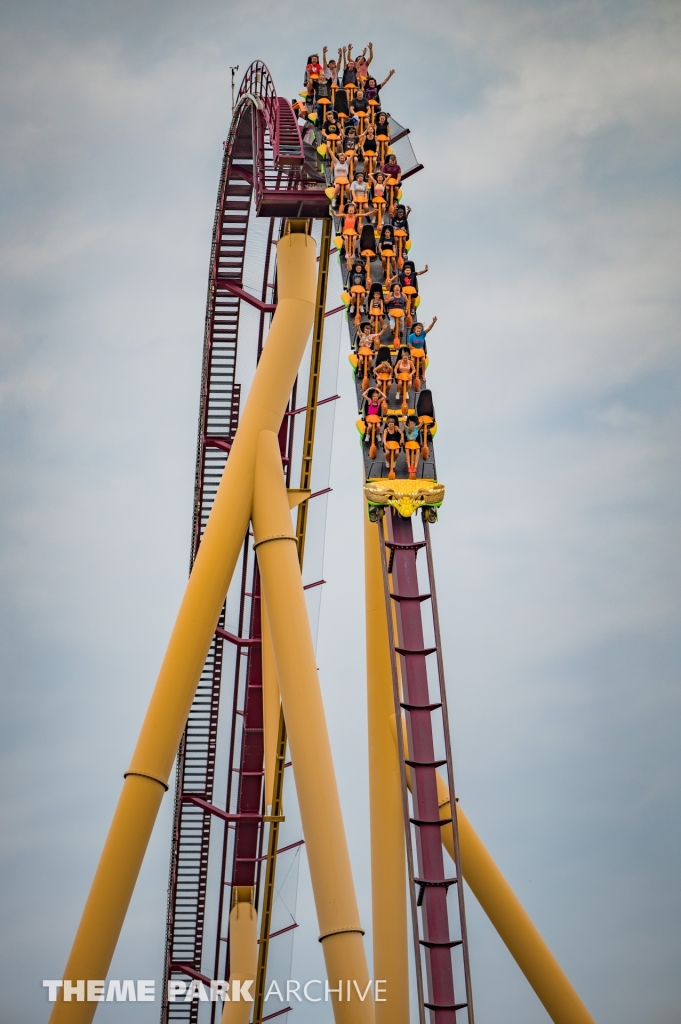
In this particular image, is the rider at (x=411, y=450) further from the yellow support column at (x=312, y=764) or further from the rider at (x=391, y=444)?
the yellow support column at (x=312, y=764)

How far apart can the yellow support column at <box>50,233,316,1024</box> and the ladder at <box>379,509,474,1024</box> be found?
1.86m

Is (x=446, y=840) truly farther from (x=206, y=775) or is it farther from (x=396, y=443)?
(x=206, y=775)

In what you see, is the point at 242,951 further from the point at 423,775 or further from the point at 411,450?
the point at 411,450

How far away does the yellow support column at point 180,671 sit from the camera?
1167 centimetres

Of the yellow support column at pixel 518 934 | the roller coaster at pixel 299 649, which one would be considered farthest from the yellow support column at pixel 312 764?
the yellow support column at pixel 518 934

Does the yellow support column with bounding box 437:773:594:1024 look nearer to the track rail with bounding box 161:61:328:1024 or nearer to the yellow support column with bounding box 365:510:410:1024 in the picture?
the yellow support column with bounding box 365:510:410:1024

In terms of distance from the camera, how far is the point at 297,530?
15.7 metres

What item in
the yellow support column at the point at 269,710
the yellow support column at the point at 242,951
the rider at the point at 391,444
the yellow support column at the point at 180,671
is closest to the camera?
the yellow support column at the point at 180,671

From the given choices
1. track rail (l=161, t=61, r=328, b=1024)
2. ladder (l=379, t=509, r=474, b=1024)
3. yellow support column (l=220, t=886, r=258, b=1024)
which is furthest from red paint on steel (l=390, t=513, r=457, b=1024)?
track rail (l=161, t=61, r=328, b=1024)

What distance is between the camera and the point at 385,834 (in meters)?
12.6

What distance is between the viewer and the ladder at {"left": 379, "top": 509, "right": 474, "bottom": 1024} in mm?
10648

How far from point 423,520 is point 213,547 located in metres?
2.23

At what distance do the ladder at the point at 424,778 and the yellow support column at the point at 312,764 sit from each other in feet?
2.06

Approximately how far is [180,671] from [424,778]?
2705 millimetres
